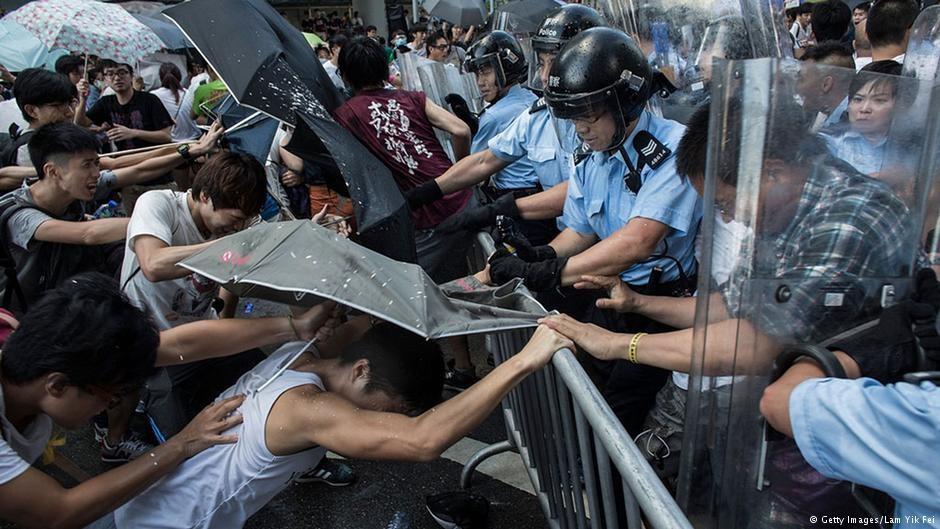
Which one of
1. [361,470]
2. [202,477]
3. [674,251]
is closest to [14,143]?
[361,470]

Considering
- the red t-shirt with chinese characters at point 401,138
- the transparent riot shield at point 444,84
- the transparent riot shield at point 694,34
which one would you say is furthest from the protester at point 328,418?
the transparent riot shield at point 444,84

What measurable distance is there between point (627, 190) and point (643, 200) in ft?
0.51

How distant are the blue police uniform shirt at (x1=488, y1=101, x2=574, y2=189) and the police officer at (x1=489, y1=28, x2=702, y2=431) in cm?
100

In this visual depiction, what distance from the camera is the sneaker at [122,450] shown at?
358 cm

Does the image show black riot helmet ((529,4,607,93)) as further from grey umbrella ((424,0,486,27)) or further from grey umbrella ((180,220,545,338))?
grey umbrella ((424,0,486,27))

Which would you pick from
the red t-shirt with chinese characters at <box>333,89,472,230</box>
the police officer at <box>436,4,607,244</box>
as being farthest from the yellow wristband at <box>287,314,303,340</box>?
the red t-shirt with chinese characters at <box>333,89,472,230</box>

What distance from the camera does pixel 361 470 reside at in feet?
11.3

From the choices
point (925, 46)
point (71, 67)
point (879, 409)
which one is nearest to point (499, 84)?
point (925, 46)

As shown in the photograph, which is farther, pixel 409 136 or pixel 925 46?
pixel 409 136

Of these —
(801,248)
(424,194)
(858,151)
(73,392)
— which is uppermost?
(858,151)

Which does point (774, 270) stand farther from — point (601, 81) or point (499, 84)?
point (499, 84)

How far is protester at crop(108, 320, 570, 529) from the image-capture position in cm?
173

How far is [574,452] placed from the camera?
200 centimetres

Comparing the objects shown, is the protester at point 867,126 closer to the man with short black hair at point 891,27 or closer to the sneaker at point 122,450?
the man with short black hair at point 891,27
